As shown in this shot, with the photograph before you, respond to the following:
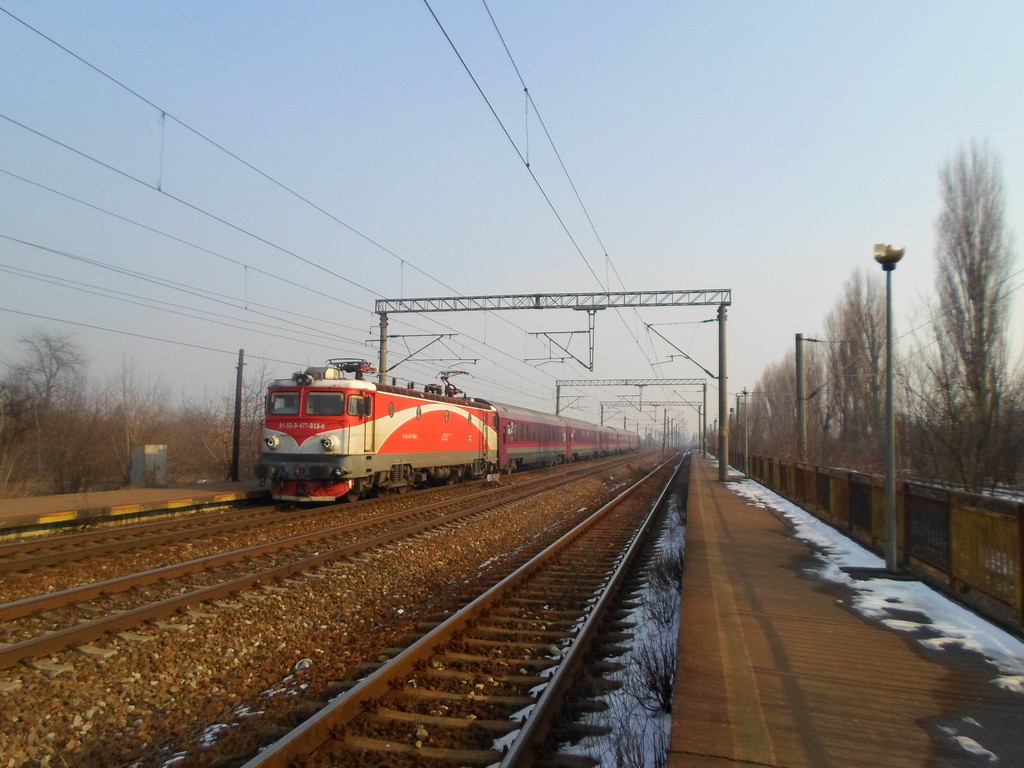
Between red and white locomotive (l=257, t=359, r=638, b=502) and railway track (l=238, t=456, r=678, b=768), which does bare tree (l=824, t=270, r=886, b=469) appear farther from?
railway track (l=238, t=456, r=678, b=768)

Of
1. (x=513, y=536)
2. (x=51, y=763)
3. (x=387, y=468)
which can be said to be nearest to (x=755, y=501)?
(x=513, y=536)

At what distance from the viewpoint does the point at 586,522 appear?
588 inches

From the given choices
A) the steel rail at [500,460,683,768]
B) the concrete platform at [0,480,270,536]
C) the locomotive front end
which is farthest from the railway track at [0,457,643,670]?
the steel rail at [500,460,683,768]

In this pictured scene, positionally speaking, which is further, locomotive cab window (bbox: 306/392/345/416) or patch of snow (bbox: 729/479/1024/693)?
locomotive cab window (bbox: 306/392/345/416)

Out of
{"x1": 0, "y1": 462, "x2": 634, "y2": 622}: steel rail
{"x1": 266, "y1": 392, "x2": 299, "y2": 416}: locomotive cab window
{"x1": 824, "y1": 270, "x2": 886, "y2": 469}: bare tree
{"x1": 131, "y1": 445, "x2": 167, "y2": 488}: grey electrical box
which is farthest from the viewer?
{"x1": 824, "y1": 270, "x2": 886, "y2": 469}: bare tree

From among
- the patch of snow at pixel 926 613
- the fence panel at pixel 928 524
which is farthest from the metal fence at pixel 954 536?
the patch of snow at pixel 926 613

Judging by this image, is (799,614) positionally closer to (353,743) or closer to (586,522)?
(353,743)

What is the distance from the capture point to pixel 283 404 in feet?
56.9

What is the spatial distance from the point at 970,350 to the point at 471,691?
17.2m

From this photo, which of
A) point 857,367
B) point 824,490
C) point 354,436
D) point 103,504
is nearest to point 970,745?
point 824,490

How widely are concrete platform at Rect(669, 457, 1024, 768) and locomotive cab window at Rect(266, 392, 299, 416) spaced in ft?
38.9

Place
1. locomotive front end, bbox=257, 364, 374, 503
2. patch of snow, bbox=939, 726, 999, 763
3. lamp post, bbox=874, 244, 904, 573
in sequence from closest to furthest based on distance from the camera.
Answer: patch of snow, bbox=939, 726, 999, 763 < lamp post, bbox=874, 244, 904, 573 < locomotive front end, bbox=257, 364, 374, 503

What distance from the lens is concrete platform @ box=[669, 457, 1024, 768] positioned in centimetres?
392

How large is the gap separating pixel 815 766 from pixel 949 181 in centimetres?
2062
